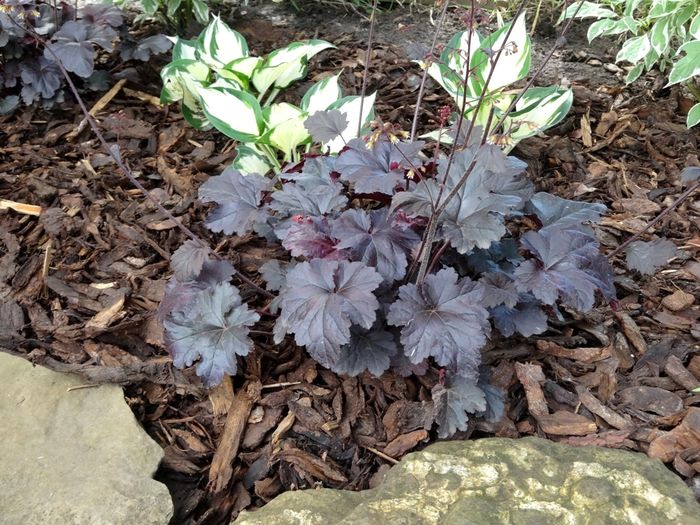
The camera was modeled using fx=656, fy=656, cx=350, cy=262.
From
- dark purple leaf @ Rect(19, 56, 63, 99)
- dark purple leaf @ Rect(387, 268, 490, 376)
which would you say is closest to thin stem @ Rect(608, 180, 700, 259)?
dark purple leaf @ Rect(387, 268, 490, 376)

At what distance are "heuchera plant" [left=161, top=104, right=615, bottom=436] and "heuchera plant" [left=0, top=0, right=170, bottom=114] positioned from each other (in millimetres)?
1241

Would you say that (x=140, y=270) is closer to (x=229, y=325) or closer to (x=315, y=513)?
(x=229, y=325)

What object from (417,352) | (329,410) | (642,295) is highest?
(417,352)

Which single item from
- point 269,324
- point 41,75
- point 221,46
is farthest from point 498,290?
point 41,75

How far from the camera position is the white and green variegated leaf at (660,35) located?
109 inches

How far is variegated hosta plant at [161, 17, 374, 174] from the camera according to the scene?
250cm

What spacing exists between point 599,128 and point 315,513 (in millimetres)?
2351

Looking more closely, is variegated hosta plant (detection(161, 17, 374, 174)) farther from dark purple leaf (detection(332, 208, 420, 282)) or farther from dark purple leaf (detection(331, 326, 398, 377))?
dark purple leaf (detection(331, 326, 398, 377))

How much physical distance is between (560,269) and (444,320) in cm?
35

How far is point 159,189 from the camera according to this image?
2.76 metres

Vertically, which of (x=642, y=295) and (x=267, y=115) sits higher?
(x=267, y=115)

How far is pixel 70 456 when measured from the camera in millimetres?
1817

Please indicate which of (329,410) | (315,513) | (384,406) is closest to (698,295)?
(384,406)

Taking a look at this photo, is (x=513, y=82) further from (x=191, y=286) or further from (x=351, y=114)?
(x=191, y=286)
